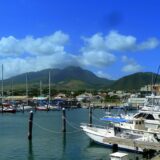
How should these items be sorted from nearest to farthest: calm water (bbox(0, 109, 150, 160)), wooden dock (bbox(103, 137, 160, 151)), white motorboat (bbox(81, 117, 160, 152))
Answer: wooden dock (bbox(103, 137, 160, 151)) → white motorboat (bbox(81, 117, 160, 152)) → calm water (bbox(0, 109, 150, 160))

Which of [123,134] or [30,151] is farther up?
[123,134]

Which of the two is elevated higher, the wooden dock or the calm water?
the wooden dock

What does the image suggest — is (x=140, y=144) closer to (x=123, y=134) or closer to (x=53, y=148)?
(x=123, y=134)

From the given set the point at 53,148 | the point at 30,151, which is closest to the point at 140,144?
the point at 53,148

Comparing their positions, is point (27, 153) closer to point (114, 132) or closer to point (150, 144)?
point (114, 132)

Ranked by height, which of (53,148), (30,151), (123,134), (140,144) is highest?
(123,134)

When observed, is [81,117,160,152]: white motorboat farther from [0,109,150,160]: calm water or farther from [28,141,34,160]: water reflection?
[28,141,34,160]: water reflection

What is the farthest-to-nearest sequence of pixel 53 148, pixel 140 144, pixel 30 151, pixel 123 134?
pixel 53 148 → pixel 30 151 → pixel 123 134 → pixel 140 144

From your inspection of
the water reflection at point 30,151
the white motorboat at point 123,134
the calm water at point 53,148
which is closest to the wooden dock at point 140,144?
the white motorboat at point 123,134

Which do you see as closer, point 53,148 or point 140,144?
point 140,144

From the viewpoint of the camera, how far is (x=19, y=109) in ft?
463

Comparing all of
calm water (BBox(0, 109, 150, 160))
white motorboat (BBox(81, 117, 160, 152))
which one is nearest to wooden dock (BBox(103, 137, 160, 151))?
white motorboat (BBox(81, 117, 160, 152))

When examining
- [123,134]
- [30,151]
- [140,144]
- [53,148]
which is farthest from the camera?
[53,148]

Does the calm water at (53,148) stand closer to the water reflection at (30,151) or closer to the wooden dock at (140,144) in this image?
the water reflection at (30,151)
